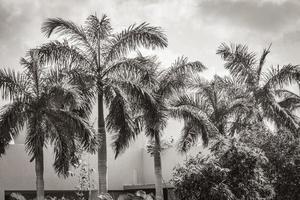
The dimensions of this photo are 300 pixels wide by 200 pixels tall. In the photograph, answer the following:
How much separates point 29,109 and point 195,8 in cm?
569

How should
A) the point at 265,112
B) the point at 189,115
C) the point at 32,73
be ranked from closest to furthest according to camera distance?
the point at 32,73 < the point at 265,112 < the point at 189,115

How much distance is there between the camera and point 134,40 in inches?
656

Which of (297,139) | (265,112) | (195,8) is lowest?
(297,139)

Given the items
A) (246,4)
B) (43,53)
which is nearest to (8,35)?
(43,53)

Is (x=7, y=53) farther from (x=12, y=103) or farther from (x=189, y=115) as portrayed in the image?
(x=189, y=115)

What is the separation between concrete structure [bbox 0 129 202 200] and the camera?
23.9 metres

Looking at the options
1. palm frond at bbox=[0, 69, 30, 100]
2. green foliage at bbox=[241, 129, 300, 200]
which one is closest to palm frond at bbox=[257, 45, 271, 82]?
green foliage at bbox=[241, 129, 300, 200]

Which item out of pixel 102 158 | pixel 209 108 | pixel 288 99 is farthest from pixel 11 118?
pixel 288 99

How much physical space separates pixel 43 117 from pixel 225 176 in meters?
5.88

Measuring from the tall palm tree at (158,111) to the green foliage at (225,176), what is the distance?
3.40 metres

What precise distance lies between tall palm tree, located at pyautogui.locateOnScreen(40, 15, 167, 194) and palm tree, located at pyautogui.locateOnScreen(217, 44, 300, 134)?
3.41 m

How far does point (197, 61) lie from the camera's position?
65.0 feet

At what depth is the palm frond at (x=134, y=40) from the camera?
16.3 meters

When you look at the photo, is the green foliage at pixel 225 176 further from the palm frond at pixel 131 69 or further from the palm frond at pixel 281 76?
the palm frond at pixel 281 76
